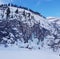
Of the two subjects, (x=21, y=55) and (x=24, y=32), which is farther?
(x=24, y=32)

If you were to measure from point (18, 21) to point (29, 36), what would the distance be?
703 inches

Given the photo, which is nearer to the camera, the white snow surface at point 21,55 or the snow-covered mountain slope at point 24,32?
the white snow surface at point 21,55

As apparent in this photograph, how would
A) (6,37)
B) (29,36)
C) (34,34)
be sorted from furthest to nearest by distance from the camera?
(34,34) < (29,36) < (6,37)

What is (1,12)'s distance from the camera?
181625mm

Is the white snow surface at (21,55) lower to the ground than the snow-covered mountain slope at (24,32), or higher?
lower

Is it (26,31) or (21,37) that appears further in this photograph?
(26,31)

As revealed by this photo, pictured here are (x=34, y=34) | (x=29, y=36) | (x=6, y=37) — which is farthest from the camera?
(x=34, y=34)

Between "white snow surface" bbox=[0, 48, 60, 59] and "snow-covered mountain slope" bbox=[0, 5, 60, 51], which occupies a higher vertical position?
"snow-covered mountain slope" bbox=[0, 5, 60, 51]

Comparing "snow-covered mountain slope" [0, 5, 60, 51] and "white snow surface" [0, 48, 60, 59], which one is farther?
"snow-covered mountain slope" [0, 5, 60, 51]

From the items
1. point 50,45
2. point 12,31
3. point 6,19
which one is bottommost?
point 50,45

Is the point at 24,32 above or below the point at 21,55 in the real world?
above

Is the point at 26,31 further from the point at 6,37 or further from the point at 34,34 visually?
the point at 6,37

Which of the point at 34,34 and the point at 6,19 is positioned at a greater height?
the point at 6,19

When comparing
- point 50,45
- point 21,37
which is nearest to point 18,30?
point 21,37
